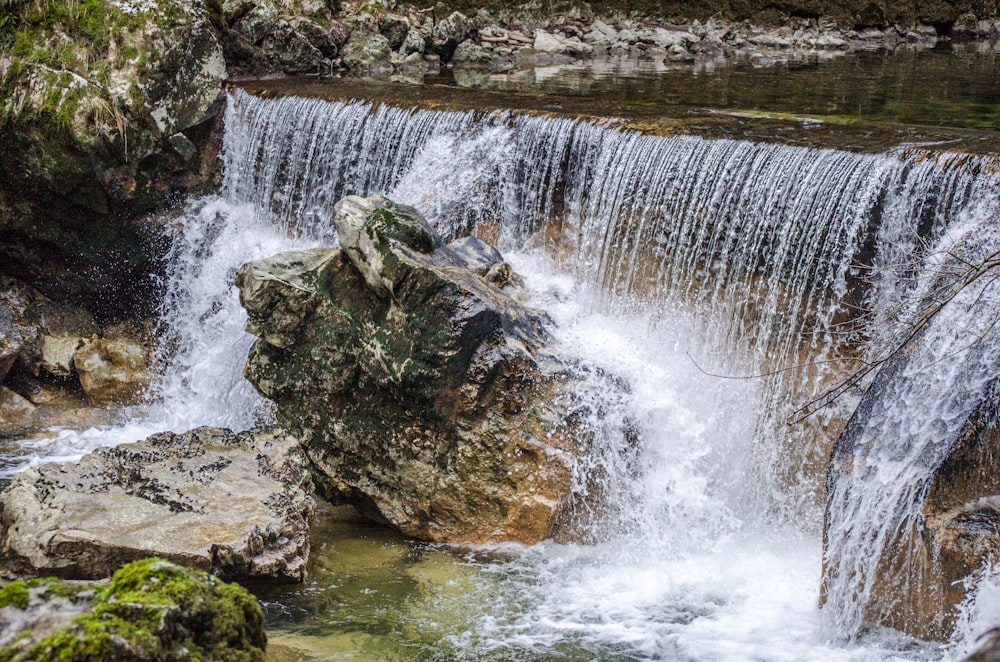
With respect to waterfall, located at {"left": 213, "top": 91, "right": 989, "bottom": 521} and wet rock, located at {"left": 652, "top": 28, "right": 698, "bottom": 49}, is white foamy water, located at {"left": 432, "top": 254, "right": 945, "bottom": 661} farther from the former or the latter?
wet rock, located at {"left": 652, "top": 28, "right": 698, "bottom": 49}

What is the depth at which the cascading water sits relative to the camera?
5324 mm

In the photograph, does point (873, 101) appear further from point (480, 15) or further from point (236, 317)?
point (480, 15)

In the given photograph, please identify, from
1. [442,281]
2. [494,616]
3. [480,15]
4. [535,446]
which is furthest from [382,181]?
[480,15]

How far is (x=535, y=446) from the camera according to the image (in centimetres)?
611

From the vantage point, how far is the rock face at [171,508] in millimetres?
4980

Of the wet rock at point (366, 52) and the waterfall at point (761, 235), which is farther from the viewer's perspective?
the wet rock at point (366, 52)

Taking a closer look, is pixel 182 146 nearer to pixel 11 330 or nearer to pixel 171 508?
pixel 11 330

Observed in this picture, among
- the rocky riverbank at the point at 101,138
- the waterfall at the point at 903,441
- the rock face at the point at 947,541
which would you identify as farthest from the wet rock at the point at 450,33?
the rock face at the point at 947,541

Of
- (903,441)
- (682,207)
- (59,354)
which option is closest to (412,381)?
(682,207)

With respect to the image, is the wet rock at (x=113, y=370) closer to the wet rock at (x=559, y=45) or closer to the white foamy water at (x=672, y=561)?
the white foamy water at (x=672, y=561)

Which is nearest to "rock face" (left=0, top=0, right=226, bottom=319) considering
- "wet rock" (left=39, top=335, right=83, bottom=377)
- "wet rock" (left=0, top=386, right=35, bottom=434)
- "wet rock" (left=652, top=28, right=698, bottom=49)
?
"wet rock" (left=39, top=335, right=83, bottom=377)

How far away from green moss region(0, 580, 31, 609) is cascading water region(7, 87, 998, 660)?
7.66ft

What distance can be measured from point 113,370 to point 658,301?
16.5 ft

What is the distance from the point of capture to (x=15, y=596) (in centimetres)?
302
